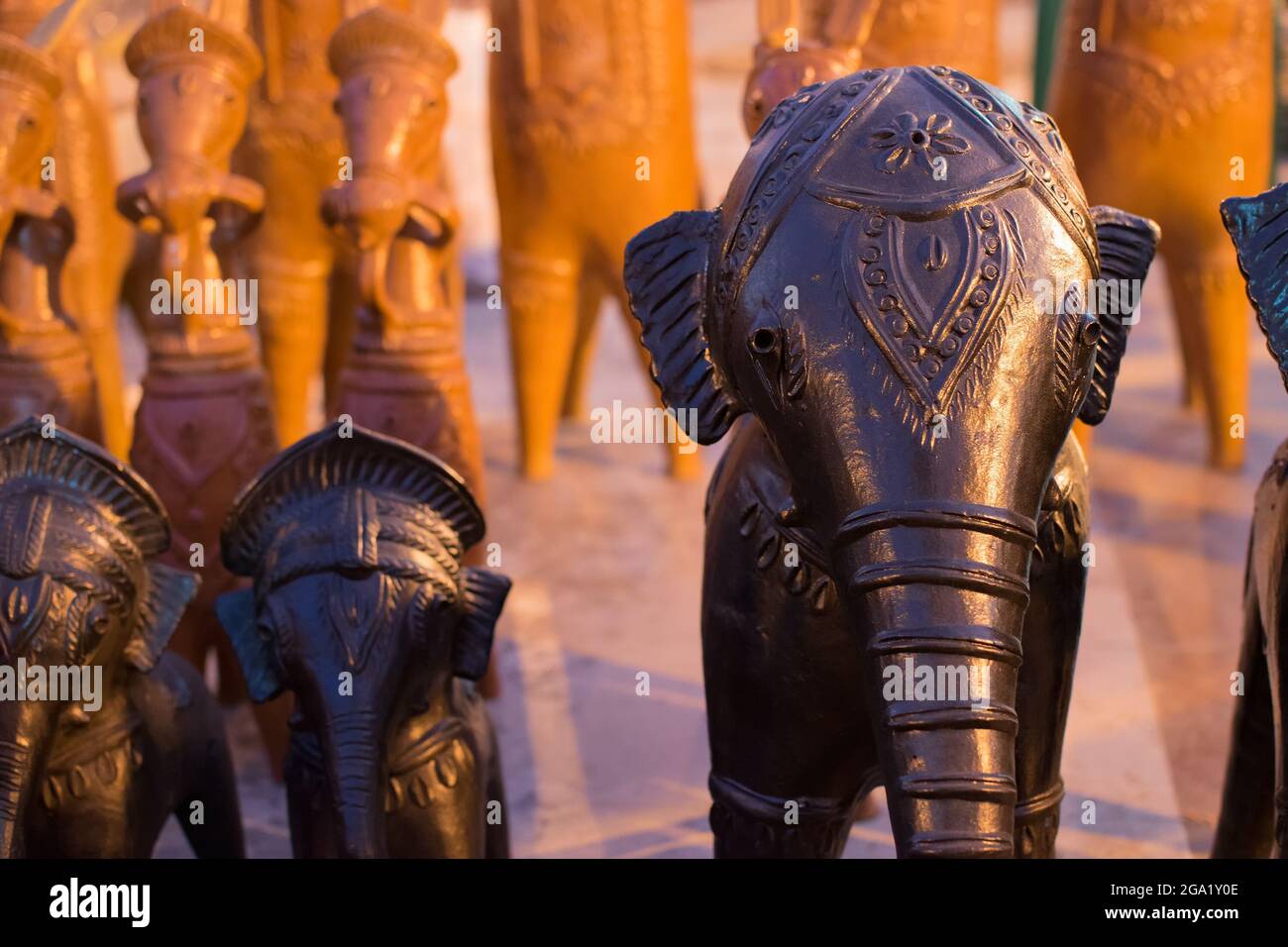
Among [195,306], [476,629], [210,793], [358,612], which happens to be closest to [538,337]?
[195,306]

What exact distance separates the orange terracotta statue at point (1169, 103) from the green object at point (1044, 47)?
125 centimetres

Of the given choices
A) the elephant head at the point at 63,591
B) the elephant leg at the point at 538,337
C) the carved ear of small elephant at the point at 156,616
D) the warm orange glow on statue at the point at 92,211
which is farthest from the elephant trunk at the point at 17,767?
the elephant leg at the point at 538,337

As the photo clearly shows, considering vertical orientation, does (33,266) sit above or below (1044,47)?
below

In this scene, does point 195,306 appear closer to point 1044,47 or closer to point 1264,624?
point 1264,624

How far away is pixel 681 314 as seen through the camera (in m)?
1.40

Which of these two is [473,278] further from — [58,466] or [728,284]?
[728,284]

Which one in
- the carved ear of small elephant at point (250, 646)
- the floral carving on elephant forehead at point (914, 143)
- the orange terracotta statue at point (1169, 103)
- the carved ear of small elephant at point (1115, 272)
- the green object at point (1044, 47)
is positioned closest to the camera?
the floral carving on elephant forehead at point (914, 143)

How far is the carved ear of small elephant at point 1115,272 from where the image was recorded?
1363mm

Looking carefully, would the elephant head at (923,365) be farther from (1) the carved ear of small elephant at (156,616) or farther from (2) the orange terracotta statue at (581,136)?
(2) the orange terracotta statue at (581,136)

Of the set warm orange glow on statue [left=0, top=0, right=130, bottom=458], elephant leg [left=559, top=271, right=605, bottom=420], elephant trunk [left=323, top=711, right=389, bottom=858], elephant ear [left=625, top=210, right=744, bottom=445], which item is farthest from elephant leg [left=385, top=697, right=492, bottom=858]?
elephant leg [left=559, top=271, right=605, bottom=420]

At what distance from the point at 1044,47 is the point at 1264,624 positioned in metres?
3.50

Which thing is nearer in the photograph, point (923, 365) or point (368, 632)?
point (923, 365)

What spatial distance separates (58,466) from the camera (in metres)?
1.64
